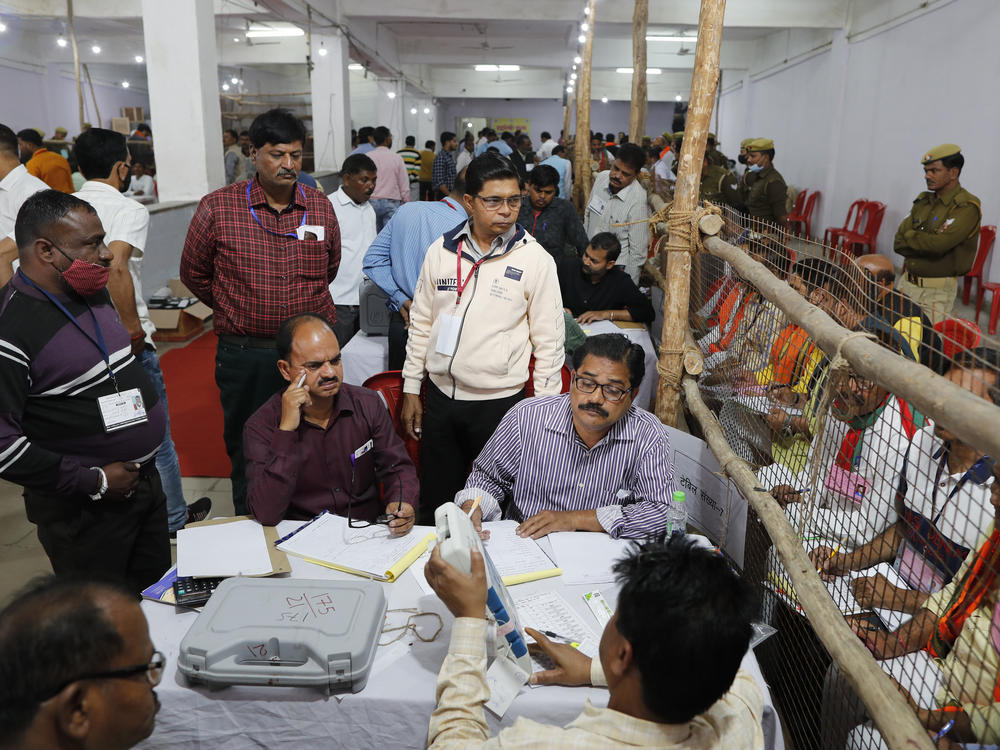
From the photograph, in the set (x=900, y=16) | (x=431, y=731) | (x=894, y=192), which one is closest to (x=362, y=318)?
(x=431, y=731)

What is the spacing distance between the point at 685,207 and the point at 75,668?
109 inches

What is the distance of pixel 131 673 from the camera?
1.06 metres

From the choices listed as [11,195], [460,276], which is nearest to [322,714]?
[460,276]

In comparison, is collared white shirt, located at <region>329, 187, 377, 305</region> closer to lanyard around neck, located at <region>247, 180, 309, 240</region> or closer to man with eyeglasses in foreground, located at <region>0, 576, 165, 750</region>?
lanyard around neck, located at <region>247, 180, 309, 240</region>

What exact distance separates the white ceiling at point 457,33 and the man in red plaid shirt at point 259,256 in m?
7.14

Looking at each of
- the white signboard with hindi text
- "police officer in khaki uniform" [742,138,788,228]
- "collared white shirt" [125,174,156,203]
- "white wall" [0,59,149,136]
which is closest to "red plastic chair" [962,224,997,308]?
"police officer in khaki uniform" [742,138,788,228]

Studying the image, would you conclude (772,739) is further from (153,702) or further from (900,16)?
(900,16)

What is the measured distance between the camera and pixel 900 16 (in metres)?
9.20

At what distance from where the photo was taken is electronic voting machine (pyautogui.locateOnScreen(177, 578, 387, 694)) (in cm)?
145

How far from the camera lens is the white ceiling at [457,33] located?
10969 mm

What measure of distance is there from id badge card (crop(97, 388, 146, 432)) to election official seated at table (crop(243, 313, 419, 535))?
307 millimetres

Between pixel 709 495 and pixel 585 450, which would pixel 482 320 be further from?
pixel 709 495

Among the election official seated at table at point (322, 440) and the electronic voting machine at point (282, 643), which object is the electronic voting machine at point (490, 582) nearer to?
the electronic voting machine at point (282, 643)

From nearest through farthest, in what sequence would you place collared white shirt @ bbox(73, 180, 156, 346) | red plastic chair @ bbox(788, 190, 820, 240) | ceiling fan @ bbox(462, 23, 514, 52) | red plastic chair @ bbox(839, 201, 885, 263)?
collared white shirt @ bbox(73, 180, 156, 346) < red plastic chair @ bbox(839, 201, 885, 263) < red plastic chair @ bbox(788, 190, 820, 240) < ceiling fan @ bbox(462, 23, 514, 52)
